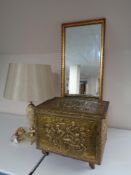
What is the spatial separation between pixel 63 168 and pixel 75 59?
2.58 ft

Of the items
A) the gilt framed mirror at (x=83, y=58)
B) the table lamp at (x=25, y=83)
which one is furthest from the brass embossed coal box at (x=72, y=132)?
the gilt framed mirror at (x=83, y=58)

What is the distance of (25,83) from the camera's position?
961mm

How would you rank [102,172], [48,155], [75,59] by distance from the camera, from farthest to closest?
[75,59]
[48,155]
[102,172]

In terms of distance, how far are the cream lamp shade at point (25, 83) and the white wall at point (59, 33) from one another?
1.27ft

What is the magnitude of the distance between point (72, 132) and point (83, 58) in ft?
2.14

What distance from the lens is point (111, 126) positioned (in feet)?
4.14

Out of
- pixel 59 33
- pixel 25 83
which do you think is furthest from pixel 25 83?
pixel 59 33

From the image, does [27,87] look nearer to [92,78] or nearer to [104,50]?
[92,78]

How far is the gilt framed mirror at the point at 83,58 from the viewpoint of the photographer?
1.15 meters

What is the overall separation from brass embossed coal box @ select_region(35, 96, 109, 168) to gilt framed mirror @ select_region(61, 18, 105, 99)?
45 cm

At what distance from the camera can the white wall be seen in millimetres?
1104

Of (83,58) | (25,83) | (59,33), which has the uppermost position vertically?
(59,33)

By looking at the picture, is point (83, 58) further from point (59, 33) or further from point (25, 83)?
point (25, 83)

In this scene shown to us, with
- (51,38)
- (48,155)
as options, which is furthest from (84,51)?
(48,155)
